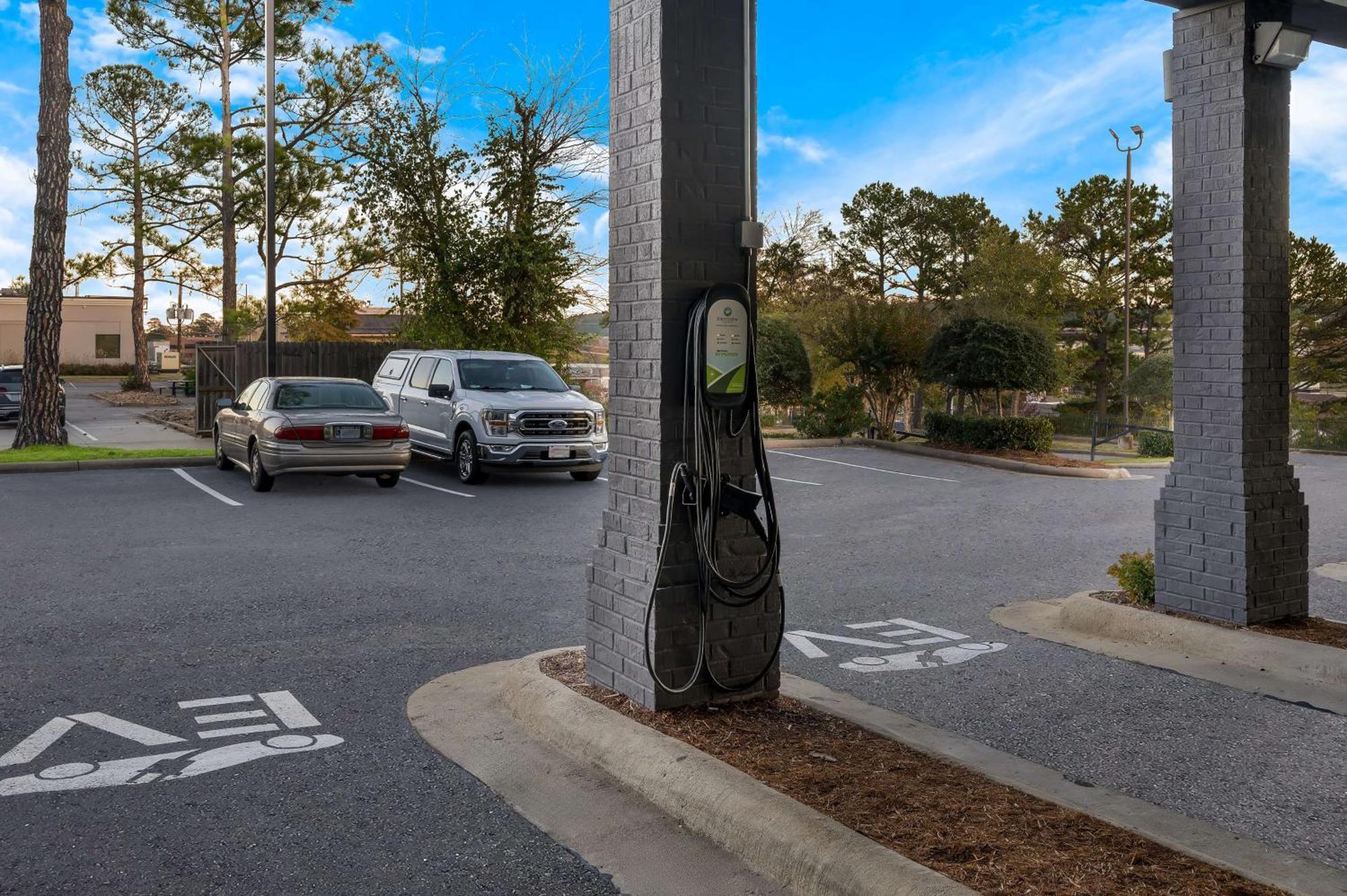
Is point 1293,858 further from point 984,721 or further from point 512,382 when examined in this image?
point 512,382

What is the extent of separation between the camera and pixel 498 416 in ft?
53.5

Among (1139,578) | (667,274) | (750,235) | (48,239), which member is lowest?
(1139,578)

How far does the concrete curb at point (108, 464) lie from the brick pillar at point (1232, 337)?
1528 cm

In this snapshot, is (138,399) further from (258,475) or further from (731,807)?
(731,807)

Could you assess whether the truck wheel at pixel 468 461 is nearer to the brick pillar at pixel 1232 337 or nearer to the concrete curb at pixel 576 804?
the concrete curb at pixel 576 804

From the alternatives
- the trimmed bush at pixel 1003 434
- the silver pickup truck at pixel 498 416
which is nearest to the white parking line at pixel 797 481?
the silver pickup truck at pixel 498 416

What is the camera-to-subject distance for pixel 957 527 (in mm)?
13398

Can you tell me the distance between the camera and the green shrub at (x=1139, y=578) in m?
8.20

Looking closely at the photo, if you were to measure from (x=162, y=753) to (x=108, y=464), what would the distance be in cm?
1410

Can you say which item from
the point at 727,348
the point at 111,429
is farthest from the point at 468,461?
the point at 111,429

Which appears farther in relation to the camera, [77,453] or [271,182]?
[271,182]

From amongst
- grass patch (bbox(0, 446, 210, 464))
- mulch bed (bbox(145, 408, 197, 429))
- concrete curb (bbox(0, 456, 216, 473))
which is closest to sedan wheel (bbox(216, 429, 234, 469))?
concrete curb (bbox(0, 456, 216, 473))

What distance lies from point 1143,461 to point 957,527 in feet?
50.0

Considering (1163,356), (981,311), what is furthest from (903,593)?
(1163,356)
